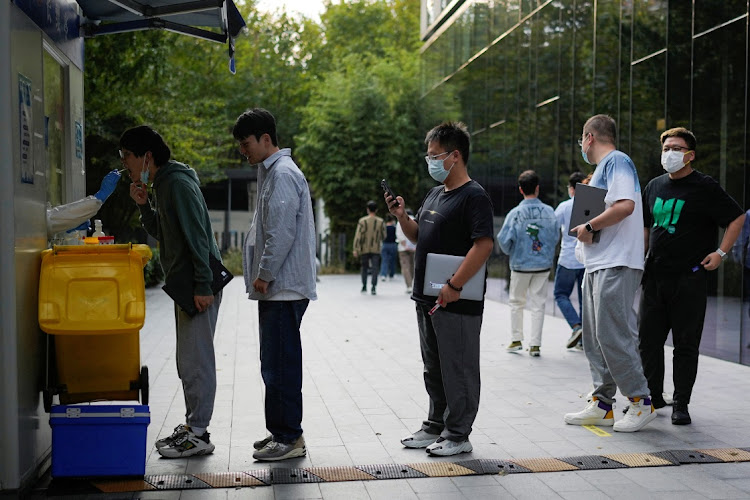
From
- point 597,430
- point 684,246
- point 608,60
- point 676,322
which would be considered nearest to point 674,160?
point 684,246

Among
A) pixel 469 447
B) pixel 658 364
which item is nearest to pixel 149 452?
pixel 469 447

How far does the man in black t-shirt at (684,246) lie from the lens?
611cm

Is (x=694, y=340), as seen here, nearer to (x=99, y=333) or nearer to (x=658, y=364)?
(x=658, y=364)

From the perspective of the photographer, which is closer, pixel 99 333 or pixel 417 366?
pixel 99 333

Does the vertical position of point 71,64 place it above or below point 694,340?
above

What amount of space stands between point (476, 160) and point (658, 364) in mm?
14071

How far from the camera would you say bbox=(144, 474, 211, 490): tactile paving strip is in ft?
15.0

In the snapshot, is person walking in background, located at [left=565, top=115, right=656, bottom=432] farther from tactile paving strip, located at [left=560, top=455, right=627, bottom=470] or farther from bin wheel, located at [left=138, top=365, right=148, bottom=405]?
bin wheel, located at [left=138, top=365, right=148, bottom=405]

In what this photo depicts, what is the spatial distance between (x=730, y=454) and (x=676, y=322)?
46.1 inches

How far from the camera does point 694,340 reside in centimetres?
617

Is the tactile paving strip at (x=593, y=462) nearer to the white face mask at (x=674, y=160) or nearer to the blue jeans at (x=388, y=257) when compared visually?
the white face mask at (x=674, y=160)

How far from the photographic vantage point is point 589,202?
584 centimetres

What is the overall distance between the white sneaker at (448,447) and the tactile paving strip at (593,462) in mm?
571

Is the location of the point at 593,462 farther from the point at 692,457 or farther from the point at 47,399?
the point at 47,399
